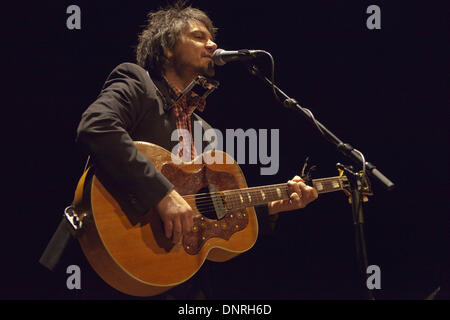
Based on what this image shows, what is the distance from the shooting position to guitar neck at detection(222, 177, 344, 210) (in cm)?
181

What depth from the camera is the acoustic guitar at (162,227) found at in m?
1.32

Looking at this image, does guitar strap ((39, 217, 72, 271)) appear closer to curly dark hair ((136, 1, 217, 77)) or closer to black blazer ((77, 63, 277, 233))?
black blazer ((77, 63, 277, 233))

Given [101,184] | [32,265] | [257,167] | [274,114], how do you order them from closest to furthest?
1. [101,184]
2. [32,265]
3. [257,167]
4. [274,114]

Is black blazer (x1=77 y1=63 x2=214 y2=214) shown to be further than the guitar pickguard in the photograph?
No

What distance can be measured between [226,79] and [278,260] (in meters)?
1.74

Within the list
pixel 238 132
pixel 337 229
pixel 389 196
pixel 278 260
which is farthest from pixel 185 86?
pixel 389 196

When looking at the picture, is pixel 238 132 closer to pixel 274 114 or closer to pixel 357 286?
pixel 274 114

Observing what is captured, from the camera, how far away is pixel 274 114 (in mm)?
3264
